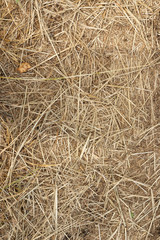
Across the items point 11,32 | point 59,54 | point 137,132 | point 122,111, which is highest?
point 11,32

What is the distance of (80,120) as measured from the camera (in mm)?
2152

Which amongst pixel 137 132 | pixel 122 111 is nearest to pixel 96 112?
pixel 122 111

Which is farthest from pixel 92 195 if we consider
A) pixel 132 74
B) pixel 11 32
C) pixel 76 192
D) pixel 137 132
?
pixel 11 32

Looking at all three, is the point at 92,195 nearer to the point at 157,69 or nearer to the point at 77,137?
the point at 77,137

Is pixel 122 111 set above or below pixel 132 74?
below

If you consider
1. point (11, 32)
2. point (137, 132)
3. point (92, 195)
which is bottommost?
point (92, 195)

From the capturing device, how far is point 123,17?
2199 mm

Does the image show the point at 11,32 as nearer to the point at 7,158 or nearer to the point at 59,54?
the point at 59,54

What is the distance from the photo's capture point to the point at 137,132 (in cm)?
221

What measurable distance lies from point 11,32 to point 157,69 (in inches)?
51.2

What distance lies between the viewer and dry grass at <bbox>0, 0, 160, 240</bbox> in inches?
83.6

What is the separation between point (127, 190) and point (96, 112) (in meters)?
0.73

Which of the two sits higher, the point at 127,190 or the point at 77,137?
the point at 77,137

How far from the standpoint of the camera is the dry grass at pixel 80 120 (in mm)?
2123
